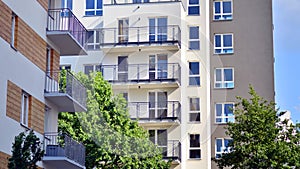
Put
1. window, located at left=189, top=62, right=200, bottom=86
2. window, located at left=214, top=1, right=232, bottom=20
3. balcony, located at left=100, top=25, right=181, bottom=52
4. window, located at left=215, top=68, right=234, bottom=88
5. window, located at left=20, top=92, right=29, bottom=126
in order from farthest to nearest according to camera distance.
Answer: window, located at left=214, top=1, right=232, bottom=20, window, located at left=215, top=68, right=234, bottom=88, window, located at left=189, top=62, right=200, bottom=86, balcony, located at left=100, top=25, right=181, bottom=52, window, located at left=20, top=92, right=29, bottom=126

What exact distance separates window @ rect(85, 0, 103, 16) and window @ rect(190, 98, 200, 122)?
860 centimetres

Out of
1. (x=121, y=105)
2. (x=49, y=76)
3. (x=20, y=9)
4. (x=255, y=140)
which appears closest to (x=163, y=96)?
(x=121, y=105)

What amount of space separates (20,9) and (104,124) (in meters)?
14.2

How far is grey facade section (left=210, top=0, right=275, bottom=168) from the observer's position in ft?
170

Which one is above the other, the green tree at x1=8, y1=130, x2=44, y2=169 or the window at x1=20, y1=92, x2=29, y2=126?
the window at x1=20, y1=92, x2=29, y2=126

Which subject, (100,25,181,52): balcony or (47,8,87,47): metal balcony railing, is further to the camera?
(100,25,181,52): balcony

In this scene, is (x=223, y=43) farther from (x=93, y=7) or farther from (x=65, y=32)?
(x=65, y=32)

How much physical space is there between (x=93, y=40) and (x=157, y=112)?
6.61 meters

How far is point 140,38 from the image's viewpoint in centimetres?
5016

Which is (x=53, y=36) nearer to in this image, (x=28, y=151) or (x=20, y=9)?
(x=20, y=9)

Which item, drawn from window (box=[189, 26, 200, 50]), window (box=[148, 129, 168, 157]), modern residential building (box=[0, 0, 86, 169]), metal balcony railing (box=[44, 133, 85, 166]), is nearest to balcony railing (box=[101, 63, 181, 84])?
window (box=[189, 26, 200, 50])

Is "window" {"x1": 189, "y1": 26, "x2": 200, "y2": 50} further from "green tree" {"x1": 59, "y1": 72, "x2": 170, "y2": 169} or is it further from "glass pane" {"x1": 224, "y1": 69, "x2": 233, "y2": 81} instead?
"green tree" {"x1": 59, "y1": 72, "x2": 170, "y2": 169}

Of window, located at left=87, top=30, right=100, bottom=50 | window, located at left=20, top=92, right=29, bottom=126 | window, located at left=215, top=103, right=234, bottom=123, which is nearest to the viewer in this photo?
window, located at left=20, top=92, right=29, bottom=126

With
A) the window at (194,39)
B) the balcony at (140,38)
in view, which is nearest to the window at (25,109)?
the balcony at (140,38)
